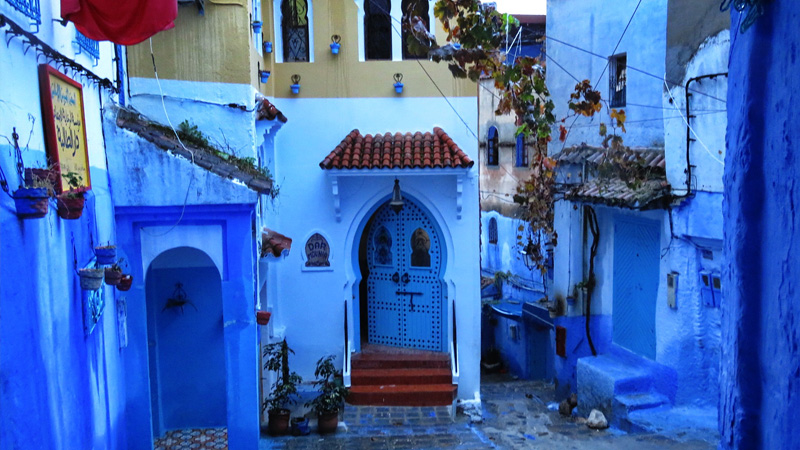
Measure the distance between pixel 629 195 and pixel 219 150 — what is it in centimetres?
653

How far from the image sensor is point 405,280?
1291 cm

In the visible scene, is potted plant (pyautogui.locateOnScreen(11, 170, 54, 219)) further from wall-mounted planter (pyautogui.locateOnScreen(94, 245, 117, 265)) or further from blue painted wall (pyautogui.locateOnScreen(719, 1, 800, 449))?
blue painted wall (pyautogui.locateOnScreen(719, 1, 800, 449))

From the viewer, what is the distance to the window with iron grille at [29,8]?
503cm

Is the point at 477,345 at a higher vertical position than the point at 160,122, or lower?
lower

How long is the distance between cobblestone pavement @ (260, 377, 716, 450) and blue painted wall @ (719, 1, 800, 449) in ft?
22.9

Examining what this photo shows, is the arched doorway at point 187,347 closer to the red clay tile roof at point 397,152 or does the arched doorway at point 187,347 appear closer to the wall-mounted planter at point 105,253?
the red clay tile roof at point 397,152

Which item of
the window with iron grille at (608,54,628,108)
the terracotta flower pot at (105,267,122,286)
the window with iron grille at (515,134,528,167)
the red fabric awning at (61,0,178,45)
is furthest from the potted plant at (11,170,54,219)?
the window with iron grille at (515,134,528,167)

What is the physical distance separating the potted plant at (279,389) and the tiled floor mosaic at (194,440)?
743 millimetres

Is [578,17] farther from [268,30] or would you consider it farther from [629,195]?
[268,30]

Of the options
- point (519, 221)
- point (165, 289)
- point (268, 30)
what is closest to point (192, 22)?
point (268, 30)

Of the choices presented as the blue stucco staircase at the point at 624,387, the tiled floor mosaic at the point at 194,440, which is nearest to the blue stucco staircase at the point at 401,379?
the tiled floor mosaic at the point at 194,440

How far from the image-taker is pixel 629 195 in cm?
1126

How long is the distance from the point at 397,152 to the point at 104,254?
5.74 metres

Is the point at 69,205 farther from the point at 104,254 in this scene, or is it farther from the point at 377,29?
the point at 377,29
